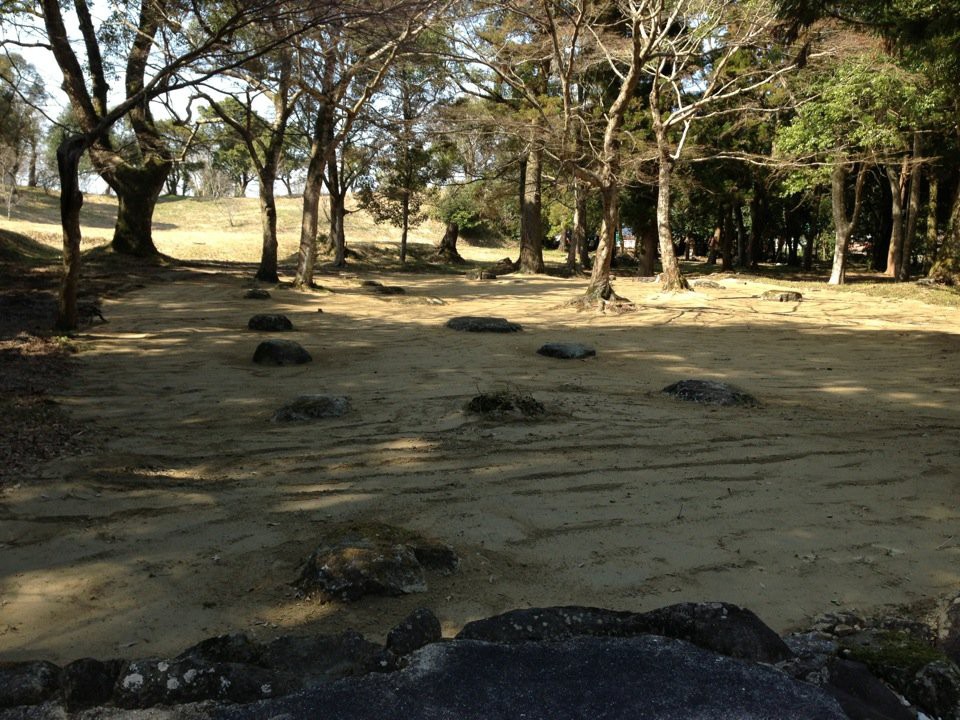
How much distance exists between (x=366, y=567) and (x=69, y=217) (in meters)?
8.16

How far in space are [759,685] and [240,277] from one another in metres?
18.5

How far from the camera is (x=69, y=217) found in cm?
938

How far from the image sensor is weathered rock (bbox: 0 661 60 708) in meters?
→ 2.12

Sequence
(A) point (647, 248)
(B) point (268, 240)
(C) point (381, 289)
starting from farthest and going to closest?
(A) point (647, 248)
(C) point (381, 289)
(B) point (268, 240)

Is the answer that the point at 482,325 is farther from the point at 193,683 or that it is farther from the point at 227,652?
the point at 193,683

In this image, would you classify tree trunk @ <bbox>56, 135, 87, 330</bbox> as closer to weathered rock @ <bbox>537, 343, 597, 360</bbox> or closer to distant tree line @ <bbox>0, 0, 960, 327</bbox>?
distant tree line @ <bbox>0, 0, 960, 327</bbox>

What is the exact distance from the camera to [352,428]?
599cm

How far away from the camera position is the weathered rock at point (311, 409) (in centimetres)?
621

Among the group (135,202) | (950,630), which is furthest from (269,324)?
(135,202)

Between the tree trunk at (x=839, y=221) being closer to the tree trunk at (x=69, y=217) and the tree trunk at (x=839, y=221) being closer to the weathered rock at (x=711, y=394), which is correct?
the weathered rock at (x=711, y=394)

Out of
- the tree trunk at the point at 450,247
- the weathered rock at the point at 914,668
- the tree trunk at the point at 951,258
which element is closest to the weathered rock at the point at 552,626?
the weathered rock at the point at 914,668

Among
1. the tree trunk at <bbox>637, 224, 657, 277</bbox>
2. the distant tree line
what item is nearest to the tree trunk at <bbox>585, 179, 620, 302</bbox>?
the distant tree line

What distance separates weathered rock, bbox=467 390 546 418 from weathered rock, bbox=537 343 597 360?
123 inches

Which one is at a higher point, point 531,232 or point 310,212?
point 531,232
